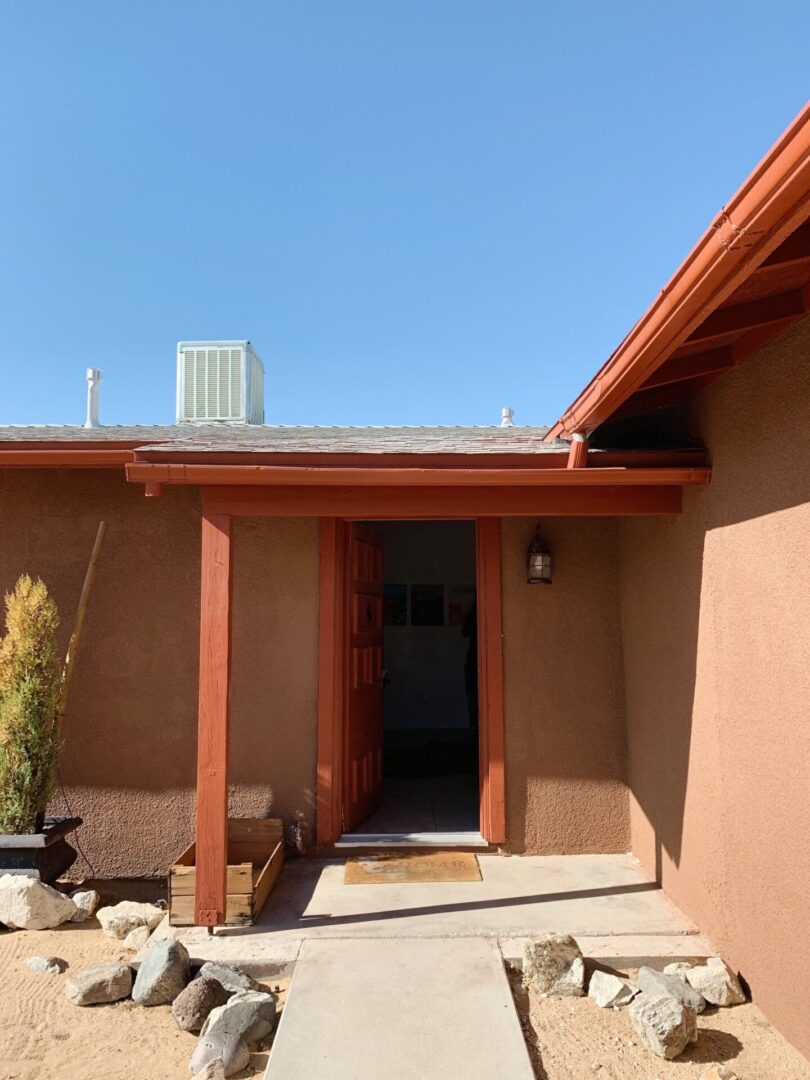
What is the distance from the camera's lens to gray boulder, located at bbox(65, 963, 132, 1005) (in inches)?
127

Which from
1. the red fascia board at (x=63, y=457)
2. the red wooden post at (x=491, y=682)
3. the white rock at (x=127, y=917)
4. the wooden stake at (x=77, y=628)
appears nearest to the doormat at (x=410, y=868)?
the red wooden post at (x=491, y=682)

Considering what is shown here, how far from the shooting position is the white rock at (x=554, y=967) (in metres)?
3.21

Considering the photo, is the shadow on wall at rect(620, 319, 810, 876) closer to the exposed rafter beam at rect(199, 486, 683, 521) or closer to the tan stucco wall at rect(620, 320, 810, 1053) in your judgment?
the tan stucco wall at rect(620, 320, 810, 1053)

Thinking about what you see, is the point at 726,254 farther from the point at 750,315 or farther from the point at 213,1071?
the point at 213,1071

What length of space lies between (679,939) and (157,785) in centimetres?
348

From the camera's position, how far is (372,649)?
605 cm

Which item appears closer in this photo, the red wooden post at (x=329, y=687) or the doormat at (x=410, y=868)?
the doormat at (x=410, y=868)

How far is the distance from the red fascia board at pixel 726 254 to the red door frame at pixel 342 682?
6.65 ft

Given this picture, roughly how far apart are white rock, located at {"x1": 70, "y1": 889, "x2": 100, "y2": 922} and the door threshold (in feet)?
5.19

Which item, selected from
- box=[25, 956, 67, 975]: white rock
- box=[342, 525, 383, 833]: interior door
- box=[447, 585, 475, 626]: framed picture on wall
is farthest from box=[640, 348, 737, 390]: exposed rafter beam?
box=[447, 585, 475, 626]: framed picture on wall

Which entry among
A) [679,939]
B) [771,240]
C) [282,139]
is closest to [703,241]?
[771,240]

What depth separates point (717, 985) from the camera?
125 inches

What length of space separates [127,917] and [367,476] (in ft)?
9.44

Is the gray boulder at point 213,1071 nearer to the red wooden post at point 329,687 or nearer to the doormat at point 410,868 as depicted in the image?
the doormat at point 410,868
